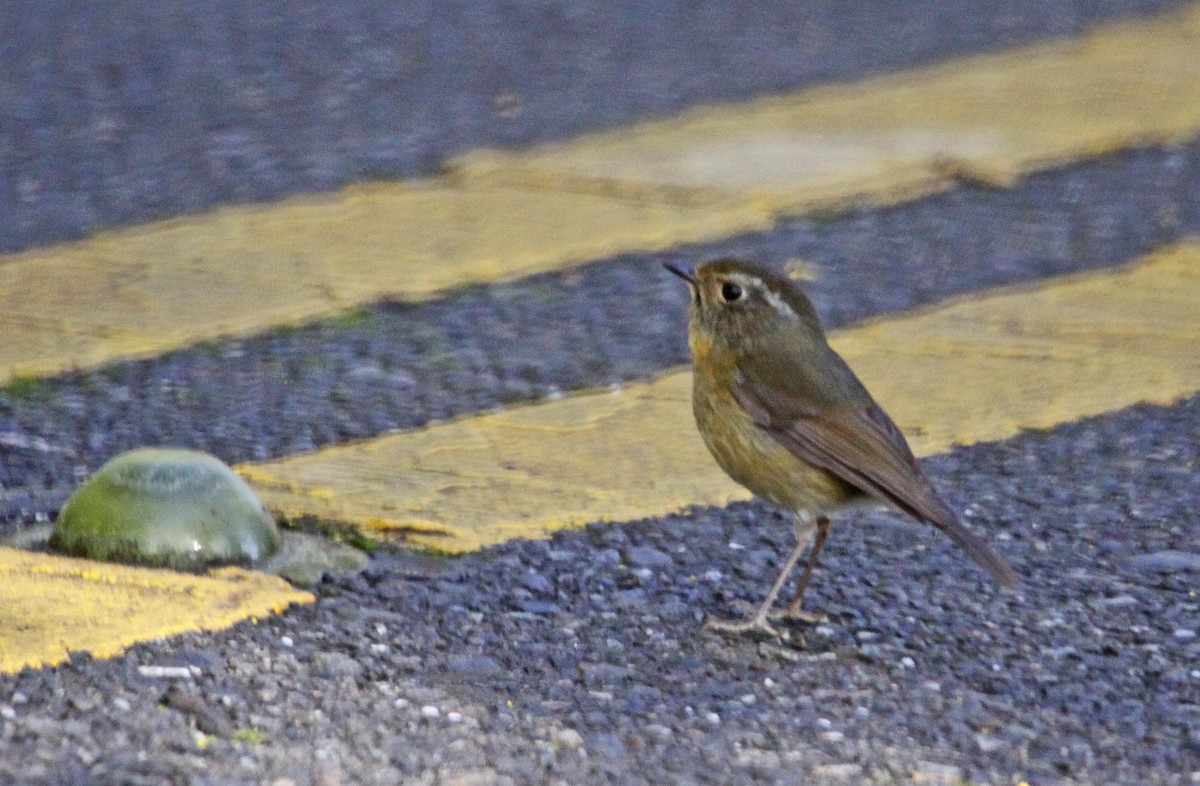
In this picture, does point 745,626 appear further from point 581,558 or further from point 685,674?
point 581,558

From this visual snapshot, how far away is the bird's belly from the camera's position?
4883mm

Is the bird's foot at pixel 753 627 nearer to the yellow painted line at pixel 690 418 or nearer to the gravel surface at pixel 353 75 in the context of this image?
the yellow painted line at pixel 690 418

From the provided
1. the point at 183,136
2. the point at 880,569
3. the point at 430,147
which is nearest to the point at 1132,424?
the point at 880,569

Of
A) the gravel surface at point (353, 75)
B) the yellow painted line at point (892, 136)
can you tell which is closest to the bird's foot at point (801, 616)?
the yellow painted line at point (892, 136)

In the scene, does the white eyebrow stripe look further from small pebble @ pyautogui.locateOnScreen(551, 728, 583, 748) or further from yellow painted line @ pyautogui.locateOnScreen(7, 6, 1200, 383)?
yellow painted line @ pyautogui.locateOnScreen(7, 6, 1200, 383)

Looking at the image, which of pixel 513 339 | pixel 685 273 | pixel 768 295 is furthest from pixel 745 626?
pixel 513 339

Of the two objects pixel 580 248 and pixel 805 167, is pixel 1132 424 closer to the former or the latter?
pixel 580 248

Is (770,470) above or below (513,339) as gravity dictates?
above

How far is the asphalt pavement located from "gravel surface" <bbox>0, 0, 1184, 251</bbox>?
0.03 metres

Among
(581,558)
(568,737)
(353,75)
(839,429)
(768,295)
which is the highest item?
(768,295)

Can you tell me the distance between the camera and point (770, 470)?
4.90 metres

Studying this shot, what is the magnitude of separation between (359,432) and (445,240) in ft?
6.72

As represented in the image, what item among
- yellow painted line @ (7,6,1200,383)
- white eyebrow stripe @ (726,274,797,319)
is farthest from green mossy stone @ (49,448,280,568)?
yellow painted line @ (7,6,1200,383)

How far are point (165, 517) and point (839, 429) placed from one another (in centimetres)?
152
